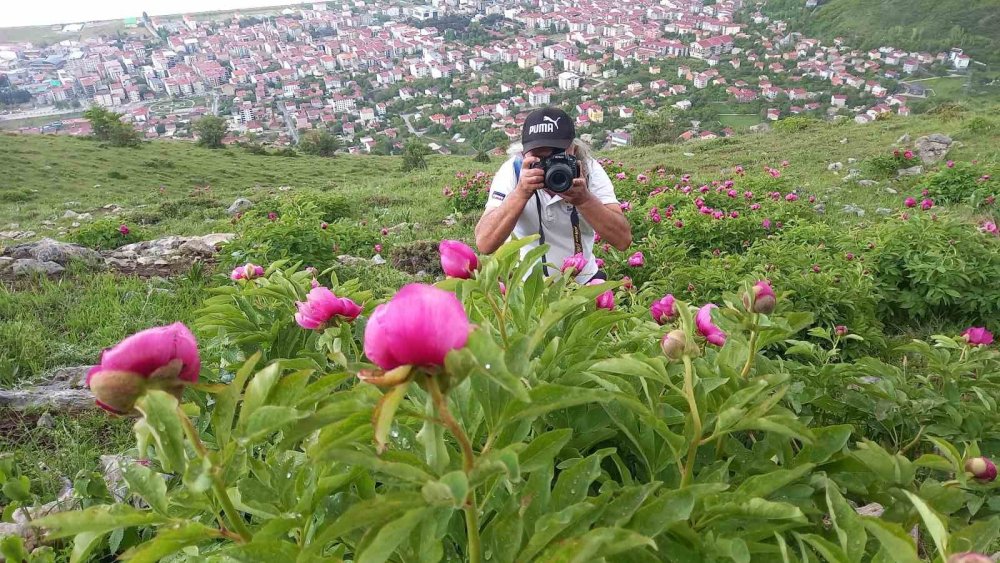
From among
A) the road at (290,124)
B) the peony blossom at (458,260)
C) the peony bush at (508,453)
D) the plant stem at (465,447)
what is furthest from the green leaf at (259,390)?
the road at (290,124)

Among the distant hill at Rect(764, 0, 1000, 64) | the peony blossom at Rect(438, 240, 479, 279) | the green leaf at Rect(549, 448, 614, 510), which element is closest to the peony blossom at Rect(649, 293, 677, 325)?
the peony blossom at Rect(438, 240, 479, 279)

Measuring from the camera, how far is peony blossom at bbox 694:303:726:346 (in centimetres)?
134

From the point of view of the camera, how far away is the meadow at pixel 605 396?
72 cm

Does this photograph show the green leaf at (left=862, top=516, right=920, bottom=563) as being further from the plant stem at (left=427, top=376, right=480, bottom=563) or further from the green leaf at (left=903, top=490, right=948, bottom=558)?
the plant stem at (left=427, top=376, right=480, bottom=563)

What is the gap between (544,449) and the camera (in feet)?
2.82

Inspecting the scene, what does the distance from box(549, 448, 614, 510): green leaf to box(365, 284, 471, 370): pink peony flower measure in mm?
392

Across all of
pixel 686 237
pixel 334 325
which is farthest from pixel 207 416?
pixel 686 237

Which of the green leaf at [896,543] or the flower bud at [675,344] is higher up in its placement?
the flower bud at [675,344]

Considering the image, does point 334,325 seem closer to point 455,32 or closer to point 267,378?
point 267,378

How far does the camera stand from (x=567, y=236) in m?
2.93

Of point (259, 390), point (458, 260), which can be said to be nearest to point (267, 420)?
point (259, 390)

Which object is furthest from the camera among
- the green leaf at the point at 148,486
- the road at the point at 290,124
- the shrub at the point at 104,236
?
the road at the point at 290,124

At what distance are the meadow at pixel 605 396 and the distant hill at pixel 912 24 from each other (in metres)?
62.4

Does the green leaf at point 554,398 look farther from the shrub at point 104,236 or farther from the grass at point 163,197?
the shrub at point 104,236
